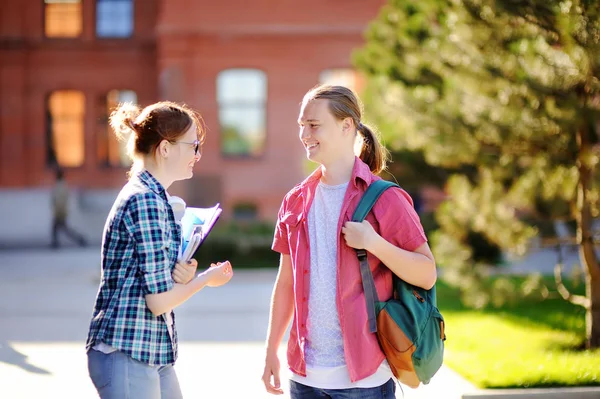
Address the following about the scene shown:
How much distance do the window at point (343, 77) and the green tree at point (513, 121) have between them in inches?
603

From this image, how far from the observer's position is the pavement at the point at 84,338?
6633 millimetres

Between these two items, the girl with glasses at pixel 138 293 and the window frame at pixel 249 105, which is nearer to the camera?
the girl with glasses at pixel 138 293

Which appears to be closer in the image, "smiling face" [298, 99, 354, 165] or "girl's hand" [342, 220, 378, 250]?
"girl's hand" [342, 220, 378, 250]

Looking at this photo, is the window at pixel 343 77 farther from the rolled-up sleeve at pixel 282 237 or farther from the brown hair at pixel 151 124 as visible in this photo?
the brown hair at pixel 151 124

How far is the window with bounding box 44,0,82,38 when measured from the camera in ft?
91.2

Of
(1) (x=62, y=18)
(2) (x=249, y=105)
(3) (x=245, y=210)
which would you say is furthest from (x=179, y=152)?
(1) (x=62, y=18)

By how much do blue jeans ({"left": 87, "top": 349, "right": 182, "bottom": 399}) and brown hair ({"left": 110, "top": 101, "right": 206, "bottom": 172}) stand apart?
79cm

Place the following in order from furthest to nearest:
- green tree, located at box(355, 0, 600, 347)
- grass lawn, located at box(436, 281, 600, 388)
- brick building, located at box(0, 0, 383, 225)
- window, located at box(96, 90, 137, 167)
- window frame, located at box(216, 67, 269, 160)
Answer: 1. window, located at box(96, 90, 137, 167)
2. window frame, located at box(216, 67, 269, 160)
3. brick building, located at box(0, 0, 383, 225)
4. green tree, located at box(355, 0, 600, 347)
5. grass lawn, located at box(436, 281, 600, 388)

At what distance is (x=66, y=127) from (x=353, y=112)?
82.8 feet

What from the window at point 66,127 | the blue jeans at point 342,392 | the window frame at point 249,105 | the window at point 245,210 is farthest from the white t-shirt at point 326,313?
the window at point 66,127

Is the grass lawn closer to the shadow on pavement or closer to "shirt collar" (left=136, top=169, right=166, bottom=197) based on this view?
the shadow on pavement

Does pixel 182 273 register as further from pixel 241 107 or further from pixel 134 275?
pixel 241 107

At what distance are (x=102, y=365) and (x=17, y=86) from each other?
83.7 ft

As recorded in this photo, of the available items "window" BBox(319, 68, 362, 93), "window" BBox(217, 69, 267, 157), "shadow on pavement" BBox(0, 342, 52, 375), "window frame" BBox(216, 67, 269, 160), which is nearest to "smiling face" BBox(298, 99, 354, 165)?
"shadow on pavement" BBox(0, 342, 52, 375)
